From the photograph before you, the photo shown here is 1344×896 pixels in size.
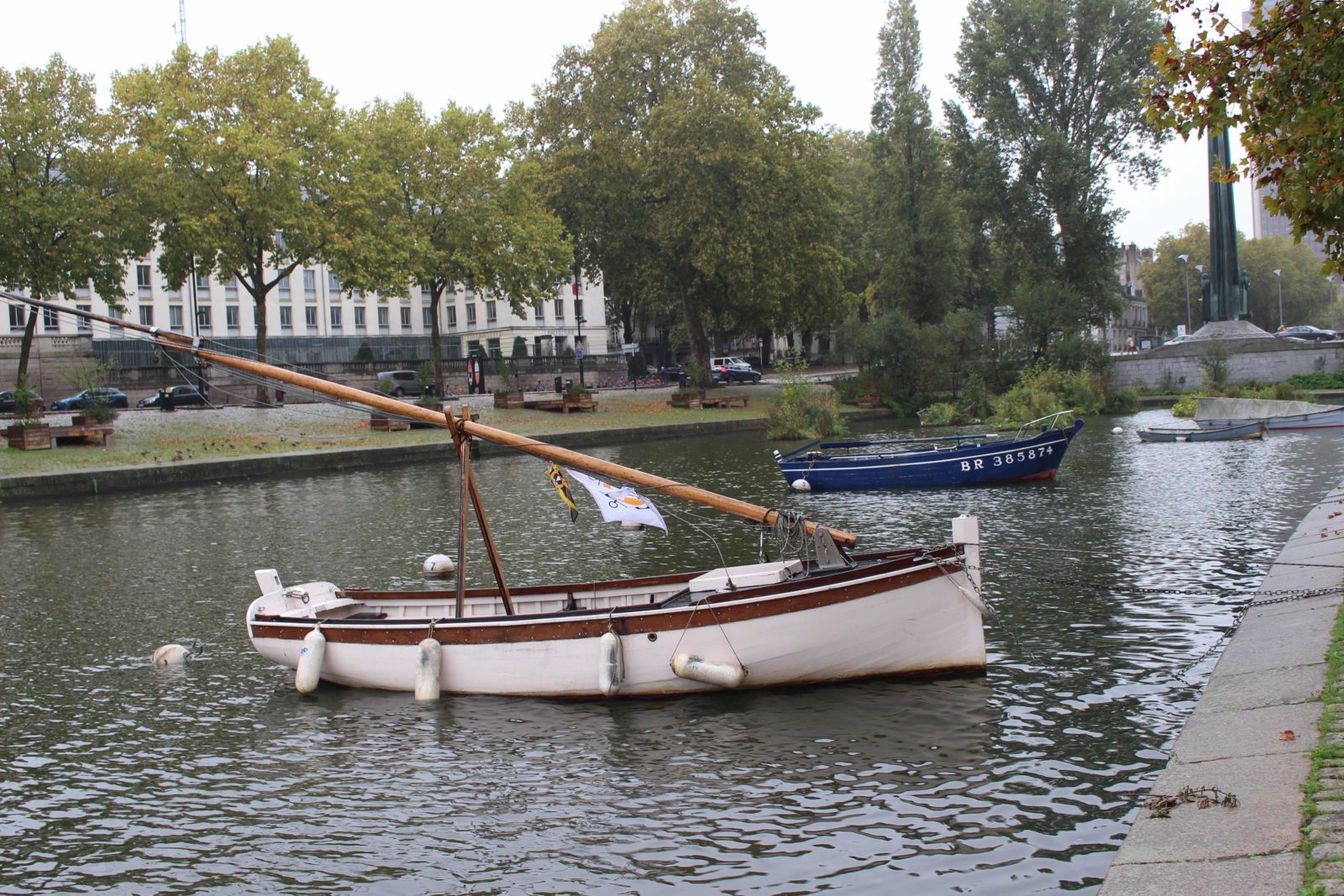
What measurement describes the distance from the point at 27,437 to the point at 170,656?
95.9 ft

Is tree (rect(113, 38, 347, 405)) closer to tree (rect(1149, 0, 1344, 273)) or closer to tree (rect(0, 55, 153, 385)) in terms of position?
tree (rect(0, 55, 153, 385))

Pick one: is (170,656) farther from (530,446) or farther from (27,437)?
(27,437)

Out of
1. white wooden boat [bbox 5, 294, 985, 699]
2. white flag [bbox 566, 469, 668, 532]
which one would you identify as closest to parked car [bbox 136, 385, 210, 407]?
white wooden boat [bbox 5, 294, 985, 699]

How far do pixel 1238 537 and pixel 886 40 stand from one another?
5454 cm

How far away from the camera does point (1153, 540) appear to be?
19.6 meters

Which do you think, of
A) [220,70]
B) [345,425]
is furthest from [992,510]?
[220,70]

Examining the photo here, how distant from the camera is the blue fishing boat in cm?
2923

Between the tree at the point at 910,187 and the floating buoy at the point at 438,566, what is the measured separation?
50.7 m

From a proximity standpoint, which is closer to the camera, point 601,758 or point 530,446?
point 601,758

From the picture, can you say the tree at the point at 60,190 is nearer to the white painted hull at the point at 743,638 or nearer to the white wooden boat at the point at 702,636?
the white wooden boat at the point at 702,636

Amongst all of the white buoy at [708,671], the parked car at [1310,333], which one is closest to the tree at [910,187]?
the parked car at [1310,333]

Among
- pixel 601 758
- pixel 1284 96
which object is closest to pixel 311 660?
pixel 601 758

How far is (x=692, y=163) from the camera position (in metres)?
56.7

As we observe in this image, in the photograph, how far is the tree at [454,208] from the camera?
54.8 metres
